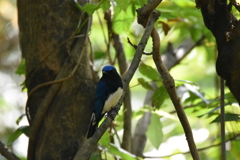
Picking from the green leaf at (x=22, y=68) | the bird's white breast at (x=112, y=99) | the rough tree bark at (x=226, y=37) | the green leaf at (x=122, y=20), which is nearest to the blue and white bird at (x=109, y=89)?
the bird's white breast at (x=112, y=99)

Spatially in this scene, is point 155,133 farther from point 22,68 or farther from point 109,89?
point 22,68

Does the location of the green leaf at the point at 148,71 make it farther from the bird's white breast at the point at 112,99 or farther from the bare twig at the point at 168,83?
the bird's white breast at the point at 112,99

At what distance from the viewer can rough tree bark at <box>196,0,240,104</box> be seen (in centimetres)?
175

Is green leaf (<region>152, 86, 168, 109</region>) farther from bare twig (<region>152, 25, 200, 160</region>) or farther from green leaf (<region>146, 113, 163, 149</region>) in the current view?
bare twig (<region>152, 25, 200, 160</region>)

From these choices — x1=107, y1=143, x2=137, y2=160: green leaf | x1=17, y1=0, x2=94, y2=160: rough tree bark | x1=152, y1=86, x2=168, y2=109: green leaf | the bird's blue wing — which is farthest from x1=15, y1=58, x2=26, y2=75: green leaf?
x1=152, y1=86, x2=168, y2=109: green leaf

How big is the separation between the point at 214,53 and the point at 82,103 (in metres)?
1.89

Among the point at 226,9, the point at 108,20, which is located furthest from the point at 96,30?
the point at 226,9

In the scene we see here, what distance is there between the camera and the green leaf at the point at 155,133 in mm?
2479

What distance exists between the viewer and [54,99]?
234 cm

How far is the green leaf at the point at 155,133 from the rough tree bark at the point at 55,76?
44cm

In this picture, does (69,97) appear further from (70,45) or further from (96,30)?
(96,30)

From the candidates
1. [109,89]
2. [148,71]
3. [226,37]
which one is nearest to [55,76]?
[148,71]

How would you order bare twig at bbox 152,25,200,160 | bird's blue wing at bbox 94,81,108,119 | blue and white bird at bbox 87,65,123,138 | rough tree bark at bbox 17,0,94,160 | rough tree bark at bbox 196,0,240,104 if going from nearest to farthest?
rough tree bark at bbox 196,0,240,104 < bare twig at bbox 152,25,200,160 < rough tree bark at bbox 17,0,94,160 < bird's blue wing at bbox 94,81,108,119 < blue and white bird at bbox 87,65,123,138

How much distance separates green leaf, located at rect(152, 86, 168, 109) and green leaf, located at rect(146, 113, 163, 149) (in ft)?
0.56
